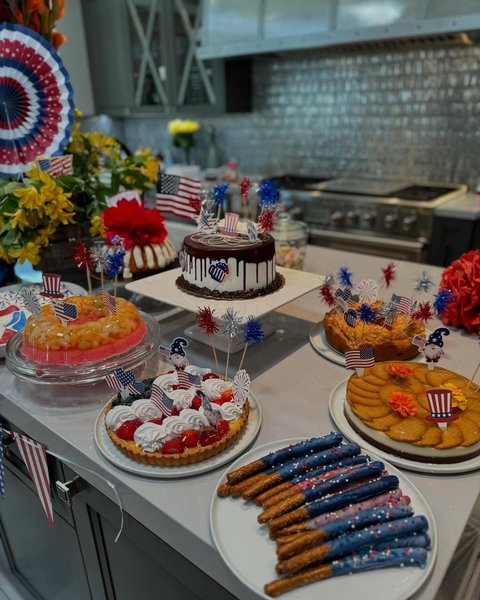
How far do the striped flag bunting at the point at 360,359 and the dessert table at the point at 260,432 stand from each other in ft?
0.35

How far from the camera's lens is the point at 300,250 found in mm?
1662

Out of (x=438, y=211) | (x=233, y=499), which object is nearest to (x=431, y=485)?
(x=233, y=499)

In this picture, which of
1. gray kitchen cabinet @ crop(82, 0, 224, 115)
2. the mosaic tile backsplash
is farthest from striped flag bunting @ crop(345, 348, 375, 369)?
gray kitchen cabinet @ crop(82, 0, 224, 115)

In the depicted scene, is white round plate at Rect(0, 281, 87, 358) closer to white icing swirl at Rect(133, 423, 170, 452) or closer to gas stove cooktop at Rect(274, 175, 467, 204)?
white icing swirl at Rect(133, 423, 170, 452)

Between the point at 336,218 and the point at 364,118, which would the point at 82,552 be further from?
the point at 364,118

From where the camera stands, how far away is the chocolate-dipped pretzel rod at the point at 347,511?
25.5 inches

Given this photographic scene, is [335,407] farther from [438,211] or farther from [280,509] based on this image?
[438,211]

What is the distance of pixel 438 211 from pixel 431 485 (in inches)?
83.0

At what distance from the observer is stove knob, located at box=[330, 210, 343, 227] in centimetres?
292

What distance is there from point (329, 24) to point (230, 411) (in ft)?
8.78

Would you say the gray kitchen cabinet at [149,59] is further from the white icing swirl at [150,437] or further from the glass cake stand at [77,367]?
the white icing swirl at [150,437]

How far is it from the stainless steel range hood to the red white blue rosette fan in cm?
183

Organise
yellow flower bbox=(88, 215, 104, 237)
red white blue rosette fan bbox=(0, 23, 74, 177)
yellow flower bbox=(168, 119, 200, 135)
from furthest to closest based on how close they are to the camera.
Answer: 1. yellow flower bbox=(168, 119, 200, 135)
2. yellow flower bbox=(88, 215, 104, 237)
3. red white blue rosette fan bbox=(0, 23, 74, 177)

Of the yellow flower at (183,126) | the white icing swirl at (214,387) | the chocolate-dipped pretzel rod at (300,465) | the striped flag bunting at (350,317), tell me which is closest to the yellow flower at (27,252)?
the white icing swirl at (214,387)
